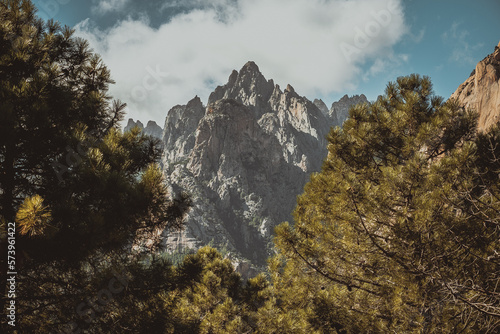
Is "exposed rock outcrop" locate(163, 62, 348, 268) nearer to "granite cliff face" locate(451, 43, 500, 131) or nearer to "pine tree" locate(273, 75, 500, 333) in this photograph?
"granite cliff face" locate(451, 43, 500, 131)

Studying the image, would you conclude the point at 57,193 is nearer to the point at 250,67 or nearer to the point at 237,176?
the point at 237,176

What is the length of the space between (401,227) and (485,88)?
1659 centimetres

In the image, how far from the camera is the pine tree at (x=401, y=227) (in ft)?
10.5

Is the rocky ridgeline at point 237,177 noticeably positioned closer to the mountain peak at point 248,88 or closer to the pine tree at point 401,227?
the mountain peak at point 248,88

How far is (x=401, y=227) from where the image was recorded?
3.39 meters

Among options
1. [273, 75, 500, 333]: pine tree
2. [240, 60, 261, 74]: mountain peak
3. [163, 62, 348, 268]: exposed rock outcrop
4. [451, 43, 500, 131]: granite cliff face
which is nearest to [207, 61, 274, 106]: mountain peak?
[240, 60, 261, 74]: mountain peak

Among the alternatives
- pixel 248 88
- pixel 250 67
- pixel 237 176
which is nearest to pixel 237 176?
pixel 237 176

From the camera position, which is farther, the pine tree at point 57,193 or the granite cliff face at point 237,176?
the granite cliff face at point 237,176

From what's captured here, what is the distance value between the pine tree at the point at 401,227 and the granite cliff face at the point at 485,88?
10778 millimetres

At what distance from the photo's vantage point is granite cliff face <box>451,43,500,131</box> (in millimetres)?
13062

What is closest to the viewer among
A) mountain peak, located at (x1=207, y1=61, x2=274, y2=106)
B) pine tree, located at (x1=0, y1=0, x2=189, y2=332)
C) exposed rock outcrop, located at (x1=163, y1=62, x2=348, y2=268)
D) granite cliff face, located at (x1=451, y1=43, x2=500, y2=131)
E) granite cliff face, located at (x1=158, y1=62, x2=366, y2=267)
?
pine tree, located at (x1=0, y1=0, x2=189, y2=332)

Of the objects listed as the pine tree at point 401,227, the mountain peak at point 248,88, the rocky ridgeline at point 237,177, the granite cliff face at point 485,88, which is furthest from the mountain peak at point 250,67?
the pine tree at point 401,227

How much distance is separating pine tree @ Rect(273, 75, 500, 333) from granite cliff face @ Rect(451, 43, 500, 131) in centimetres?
1078

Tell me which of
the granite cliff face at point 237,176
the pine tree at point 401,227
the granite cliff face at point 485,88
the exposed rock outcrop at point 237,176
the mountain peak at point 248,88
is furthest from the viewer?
the mountain peak at point 248,88
